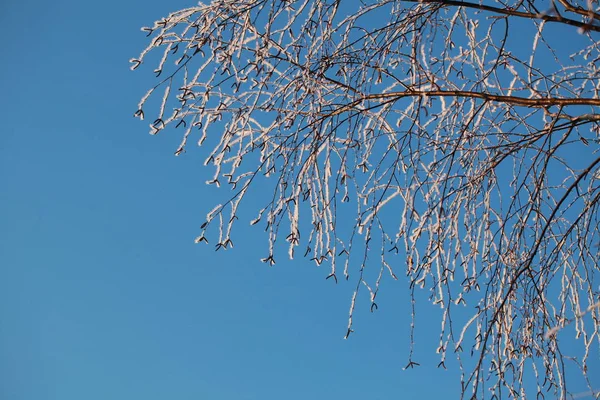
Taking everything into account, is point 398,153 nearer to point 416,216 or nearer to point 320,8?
point 416,216

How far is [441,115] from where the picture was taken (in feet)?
9.94

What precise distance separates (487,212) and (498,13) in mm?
805

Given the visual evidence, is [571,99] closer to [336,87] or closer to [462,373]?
[336,87]

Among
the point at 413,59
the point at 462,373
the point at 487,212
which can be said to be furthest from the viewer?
the point at 487,212

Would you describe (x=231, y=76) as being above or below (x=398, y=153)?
above

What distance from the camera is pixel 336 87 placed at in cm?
274

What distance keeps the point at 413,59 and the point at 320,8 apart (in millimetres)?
421

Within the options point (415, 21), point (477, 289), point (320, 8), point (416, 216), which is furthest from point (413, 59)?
point (477, 289)

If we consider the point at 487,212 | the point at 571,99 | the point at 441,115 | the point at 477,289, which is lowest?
the point at 477,289

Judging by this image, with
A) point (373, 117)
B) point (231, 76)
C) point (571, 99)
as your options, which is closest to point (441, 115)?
point (373, 117)

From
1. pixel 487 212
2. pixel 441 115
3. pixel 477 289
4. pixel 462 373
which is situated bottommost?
pixel 462 373

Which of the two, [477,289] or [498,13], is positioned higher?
[498,13]

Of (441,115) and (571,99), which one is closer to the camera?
(571,99)

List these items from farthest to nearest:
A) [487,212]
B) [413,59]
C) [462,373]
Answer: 1. [487,212]
2. [413,59]
3. [462,373]
